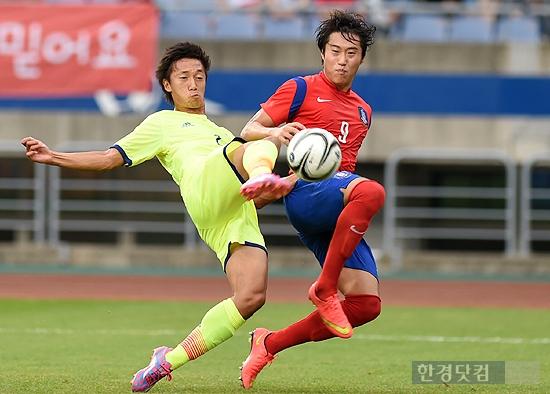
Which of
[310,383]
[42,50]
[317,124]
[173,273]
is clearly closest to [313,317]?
[310,383]

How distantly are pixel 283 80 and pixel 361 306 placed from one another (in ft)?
Answer: 38.4

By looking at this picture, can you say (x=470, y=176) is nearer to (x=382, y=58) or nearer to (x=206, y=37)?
(x=382, y=58)

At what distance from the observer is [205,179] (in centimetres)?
580

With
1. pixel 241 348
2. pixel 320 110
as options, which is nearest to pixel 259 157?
pixel 320 110

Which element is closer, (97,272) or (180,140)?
(180,140)

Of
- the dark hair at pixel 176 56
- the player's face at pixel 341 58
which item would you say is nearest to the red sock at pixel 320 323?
the player's face at pixel 341 58

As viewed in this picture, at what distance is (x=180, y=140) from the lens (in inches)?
242

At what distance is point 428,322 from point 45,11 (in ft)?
31.4

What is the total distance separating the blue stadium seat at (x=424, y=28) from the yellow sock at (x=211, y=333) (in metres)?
13.0

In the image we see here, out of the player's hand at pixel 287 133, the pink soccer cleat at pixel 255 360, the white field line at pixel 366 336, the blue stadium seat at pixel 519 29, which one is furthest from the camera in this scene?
the blue stadium seat at pixel 519 29

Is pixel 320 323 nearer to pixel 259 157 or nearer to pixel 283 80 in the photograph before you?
pixel 259 157

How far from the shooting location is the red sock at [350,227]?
552 centimetres

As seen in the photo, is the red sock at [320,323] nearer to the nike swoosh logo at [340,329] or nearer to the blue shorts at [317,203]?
the nike swoosh logo at [340,329]

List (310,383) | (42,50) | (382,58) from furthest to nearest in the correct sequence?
(382,58)
(42,50)
(310,383)
